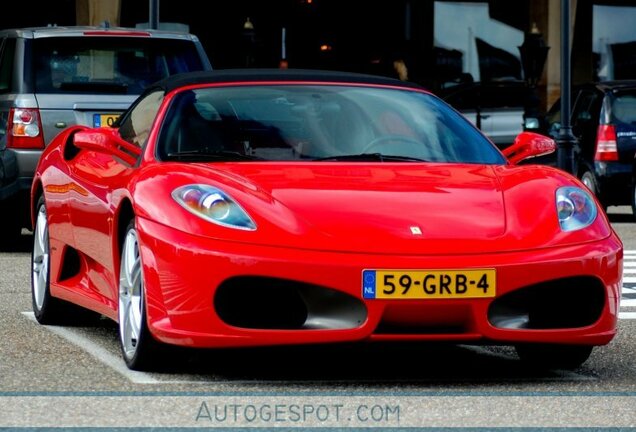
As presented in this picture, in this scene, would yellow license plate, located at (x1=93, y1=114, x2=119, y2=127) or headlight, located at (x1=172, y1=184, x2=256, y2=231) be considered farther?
yellow license plate, located at (x1=93, y1=114, x2=119, y2=127)

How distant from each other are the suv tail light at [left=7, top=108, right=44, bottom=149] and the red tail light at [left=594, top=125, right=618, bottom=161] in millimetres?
7244

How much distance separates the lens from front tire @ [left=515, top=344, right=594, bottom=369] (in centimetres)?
720

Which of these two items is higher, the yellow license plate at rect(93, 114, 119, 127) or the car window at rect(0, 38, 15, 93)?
the car window at rect(0, 38, 15, 93)

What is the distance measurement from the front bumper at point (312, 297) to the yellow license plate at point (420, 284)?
2cm

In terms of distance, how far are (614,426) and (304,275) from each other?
1304 millimetres

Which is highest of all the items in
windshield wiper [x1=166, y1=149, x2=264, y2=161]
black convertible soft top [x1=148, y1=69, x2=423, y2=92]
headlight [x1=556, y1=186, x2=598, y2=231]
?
black convertible soft top [x1=148, y1=69, x2=423, y2=92]

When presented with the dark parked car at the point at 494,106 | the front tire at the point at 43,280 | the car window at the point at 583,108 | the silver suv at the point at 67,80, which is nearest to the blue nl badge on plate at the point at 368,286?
the front tire at the point at 43,280

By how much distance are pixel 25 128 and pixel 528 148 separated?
606 centimetres

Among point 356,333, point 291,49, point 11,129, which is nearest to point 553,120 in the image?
point 11,129

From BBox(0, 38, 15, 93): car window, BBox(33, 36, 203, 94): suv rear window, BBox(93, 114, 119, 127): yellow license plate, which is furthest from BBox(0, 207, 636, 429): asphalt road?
BBox(0, 38, 15, 93): car window

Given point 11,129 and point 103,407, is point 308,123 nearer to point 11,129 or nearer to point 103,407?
point 103,407

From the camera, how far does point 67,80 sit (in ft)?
43.8

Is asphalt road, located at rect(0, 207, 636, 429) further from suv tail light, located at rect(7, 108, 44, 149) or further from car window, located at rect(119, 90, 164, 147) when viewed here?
suv tail light, located at rect(7, 108, 44, 149)

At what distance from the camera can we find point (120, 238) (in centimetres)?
745
